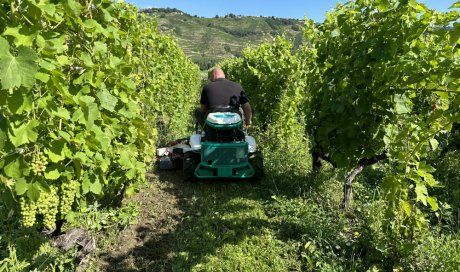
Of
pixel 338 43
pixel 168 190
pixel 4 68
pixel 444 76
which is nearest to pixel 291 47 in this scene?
pixel 338 43

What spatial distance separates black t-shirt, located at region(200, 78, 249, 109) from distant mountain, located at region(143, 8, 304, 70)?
85689 mm

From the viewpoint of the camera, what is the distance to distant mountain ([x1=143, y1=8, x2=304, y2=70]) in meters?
117

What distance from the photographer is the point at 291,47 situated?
827cm

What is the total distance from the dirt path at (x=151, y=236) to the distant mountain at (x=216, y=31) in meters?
86.8

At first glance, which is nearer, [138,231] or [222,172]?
[138,231]

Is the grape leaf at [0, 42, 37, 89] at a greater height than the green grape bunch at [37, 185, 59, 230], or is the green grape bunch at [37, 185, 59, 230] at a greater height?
the grape leaf at [0, 42, 37, 89]

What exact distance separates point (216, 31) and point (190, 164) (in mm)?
144086

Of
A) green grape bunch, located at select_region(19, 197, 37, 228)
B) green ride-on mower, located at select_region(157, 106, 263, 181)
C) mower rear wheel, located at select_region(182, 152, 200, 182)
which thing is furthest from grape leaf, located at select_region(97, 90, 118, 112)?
mower rear wheel, located at select_region(182, 152, 200, 182)

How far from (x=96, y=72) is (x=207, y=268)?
2058 mm

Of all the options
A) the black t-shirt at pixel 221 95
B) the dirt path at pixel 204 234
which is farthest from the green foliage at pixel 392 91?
the black t-shirt at pixel 221 95

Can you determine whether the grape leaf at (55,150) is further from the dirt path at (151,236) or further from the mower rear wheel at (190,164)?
the mower rear wheel at (190,164)

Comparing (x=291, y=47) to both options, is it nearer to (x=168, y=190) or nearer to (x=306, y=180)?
(x=306, y=180)

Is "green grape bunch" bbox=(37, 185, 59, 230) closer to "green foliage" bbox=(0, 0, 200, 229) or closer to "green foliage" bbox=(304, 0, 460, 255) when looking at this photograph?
"green foliage" bbox=(0, 0, 200, 229)

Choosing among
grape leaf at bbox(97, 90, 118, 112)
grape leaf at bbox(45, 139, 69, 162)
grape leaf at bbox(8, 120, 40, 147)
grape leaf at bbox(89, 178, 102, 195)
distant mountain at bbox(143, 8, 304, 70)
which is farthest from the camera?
distant mountain at bbox(143, 8, 304, 70)
